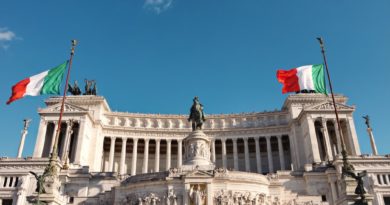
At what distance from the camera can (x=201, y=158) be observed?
4412 cm

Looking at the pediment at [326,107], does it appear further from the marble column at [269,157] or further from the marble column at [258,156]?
the marble column at [258,156]

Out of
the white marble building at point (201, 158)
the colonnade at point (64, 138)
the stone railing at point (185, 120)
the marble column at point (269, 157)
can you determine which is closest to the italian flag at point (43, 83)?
the white marble building at point (201, 158)

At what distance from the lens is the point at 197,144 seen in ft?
147

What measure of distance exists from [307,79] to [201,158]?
56.5ft

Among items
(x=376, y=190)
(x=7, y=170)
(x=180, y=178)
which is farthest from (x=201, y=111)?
(x=7, y=170)

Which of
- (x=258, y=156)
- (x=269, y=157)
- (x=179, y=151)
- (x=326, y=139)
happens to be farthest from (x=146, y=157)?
(x=326, y=139)

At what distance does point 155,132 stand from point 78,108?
18.3m

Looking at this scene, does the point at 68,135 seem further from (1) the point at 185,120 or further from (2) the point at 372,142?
(2) the point at 372,142

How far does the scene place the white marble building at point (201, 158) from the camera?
39438 mm

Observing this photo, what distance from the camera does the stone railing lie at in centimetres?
8200

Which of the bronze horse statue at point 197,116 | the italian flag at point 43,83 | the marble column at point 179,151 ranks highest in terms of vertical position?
the marble column at point 179,151

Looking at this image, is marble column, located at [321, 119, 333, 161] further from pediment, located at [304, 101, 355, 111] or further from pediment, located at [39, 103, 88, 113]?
pediment, located at [39, 103, 88, 113]

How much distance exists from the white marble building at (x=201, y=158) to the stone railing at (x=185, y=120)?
9.4 inches

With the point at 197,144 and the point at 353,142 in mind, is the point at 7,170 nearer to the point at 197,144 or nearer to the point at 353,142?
the point at 197,144
